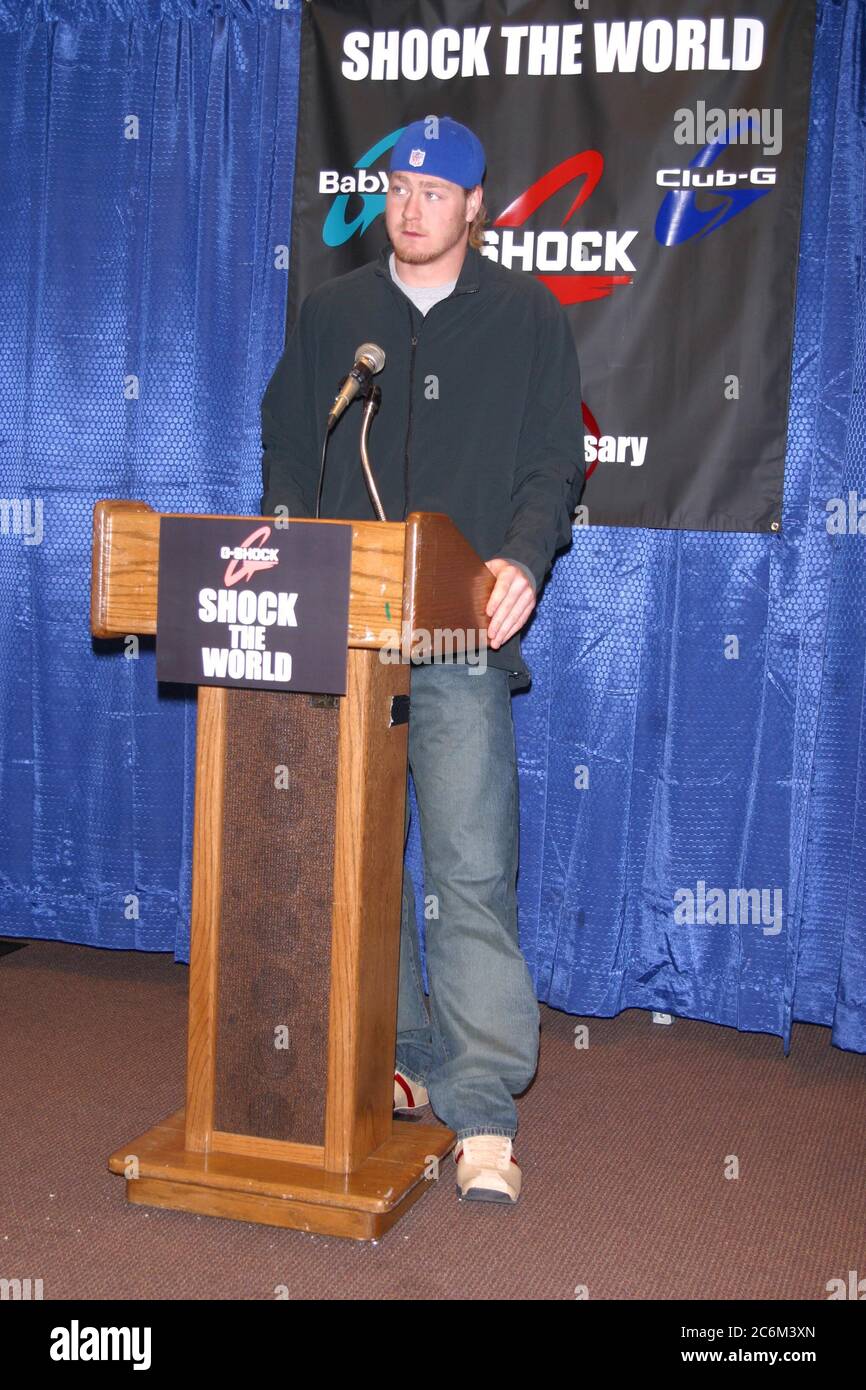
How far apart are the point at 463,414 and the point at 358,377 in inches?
17.3

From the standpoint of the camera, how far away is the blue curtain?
306cm

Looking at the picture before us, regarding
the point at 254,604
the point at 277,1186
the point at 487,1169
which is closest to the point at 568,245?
the point at 254,604

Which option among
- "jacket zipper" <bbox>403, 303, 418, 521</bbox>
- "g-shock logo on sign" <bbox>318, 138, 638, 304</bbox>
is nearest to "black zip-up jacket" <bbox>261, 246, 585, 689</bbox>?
"jacket zipper" <bbox>403, 303, 418, 521</bbox>

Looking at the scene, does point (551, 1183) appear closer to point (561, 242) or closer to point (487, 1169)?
point (487, 1169)

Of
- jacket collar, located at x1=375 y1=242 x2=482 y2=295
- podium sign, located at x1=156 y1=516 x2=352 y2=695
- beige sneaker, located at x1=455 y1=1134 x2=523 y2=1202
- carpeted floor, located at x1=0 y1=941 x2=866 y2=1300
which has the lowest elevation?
carpeted floor, located at x1=0 y1=941 x2=866 y2=1300

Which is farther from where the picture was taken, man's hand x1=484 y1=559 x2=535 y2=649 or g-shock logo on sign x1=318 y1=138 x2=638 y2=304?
g-shock logo on sign x1=318 y1=138 x2=638 y2=304

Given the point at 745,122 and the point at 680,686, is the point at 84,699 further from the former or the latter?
the point at 745,122

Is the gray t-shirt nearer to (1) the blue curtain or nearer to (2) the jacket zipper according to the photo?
(2) the jacket zipper

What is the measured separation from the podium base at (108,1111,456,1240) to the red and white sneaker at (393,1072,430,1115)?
324 mm

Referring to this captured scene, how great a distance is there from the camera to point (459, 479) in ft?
7.75

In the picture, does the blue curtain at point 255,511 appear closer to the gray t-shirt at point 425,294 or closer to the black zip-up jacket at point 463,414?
the black zip-up jacket at point 463,414

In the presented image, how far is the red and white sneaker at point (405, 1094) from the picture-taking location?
2.52 meters

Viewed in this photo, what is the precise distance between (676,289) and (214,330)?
119 cm

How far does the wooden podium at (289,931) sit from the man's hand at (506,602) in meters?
0.02
